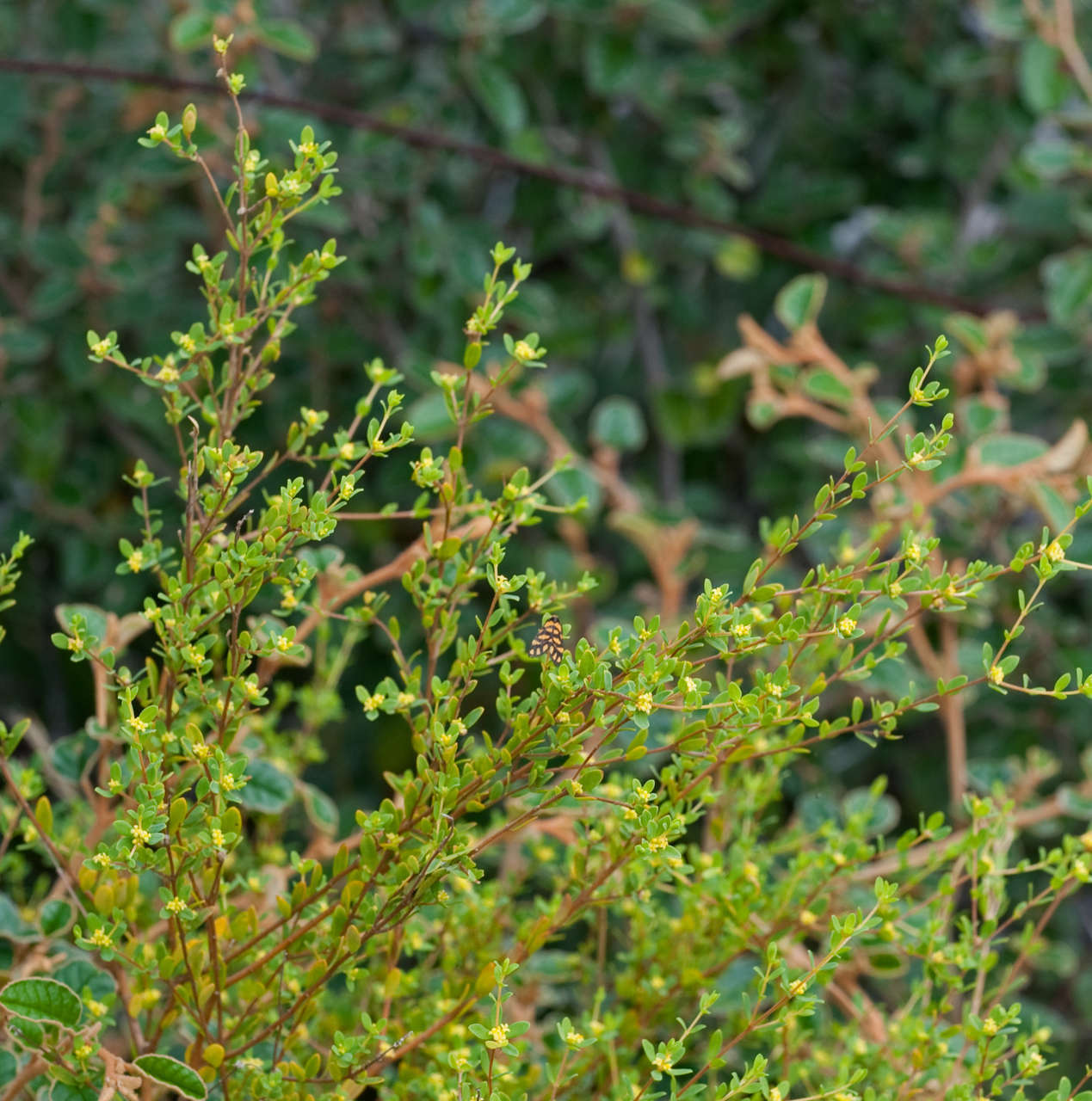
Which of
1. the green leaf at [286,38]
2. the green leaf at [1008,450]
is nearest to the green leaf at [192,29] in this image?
the green leaf at [286,38]

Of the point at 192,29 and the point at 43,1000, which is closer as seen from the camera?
the point at 43,1000

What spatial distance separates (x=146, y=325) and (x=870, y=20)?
0.98 meters

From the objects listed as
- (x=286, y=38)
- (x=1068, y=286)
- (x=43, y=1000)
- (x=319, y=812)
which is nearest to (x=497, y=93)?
(x=286, y=38)

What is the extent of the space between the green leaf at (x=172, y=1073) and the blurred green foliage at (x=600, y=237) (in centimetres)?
85

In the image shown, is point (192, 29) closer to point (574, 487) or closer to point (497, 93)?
point (497, 93)

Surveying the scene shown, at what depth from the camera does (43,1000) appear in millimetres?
587

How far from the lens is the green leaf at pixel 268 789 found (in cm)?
79

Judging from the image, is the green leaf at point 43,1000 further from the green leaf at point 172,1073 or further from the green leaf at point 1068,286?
the green leaf at point 1068,286

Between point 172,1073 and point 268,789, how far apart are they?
24 centimetres

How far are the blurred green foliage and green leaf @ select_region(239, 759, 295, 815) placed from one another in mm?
602

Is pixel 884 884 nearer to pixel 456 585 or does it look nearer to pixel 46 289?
pixel 456 585

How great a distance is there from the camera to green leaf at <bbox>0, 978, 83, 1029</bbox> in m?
0.58

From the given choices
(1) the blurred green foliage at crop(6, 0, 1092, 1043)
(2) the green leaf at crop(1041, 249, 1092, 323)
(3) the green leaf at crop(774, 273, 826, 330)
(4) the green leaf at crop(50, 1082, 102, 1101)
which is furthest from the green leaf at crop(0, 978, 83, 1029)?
(2) the green leaf at crop(1041, 249, 1092, 323)

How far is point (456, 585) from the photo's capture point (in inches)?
25.0
